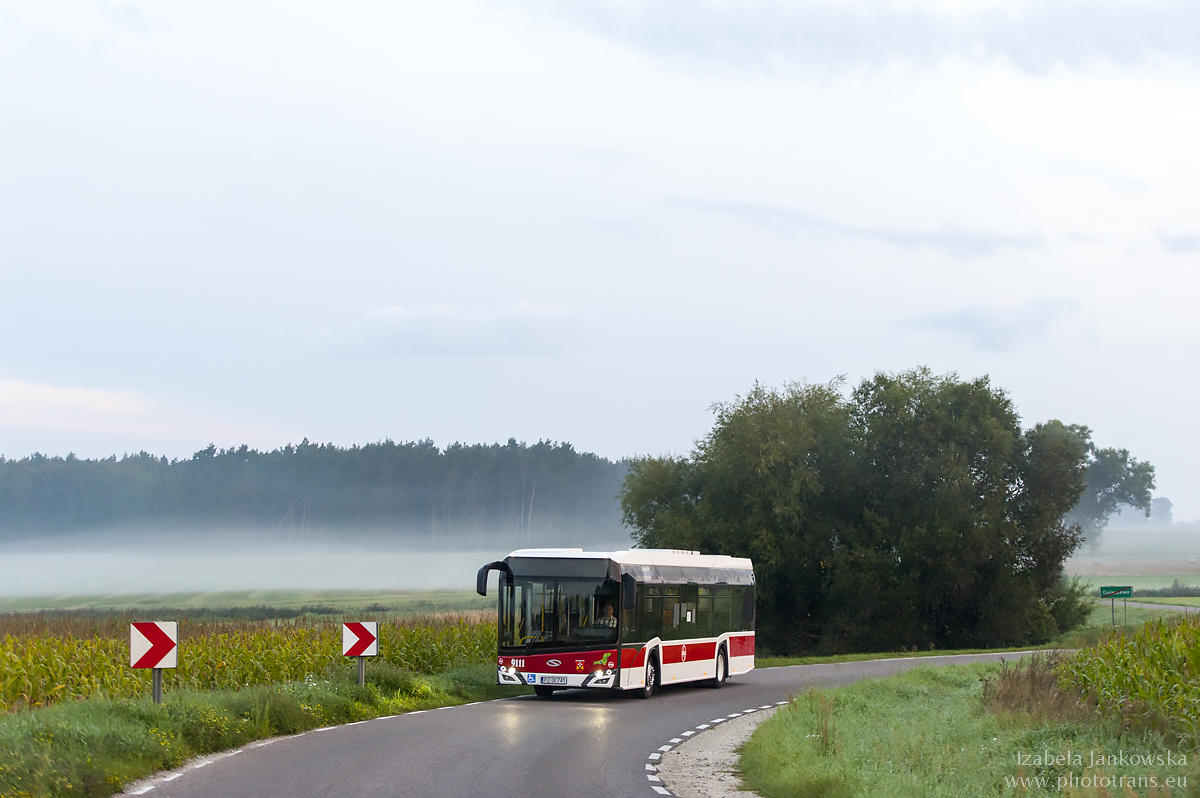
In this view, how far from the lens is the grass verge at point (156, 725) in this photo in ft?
36.5

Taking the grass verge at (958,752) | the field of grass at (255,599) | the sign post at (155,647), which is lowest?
the field of grass at (255,599)

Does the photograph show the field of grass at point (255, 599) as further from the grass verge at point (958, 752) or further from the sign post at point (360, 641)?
the grass verge at point (958, 752)

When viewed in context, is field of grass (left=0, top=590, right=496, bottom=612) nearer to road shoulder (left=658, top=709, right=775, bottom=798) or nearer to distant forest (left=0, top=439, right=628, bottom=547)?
distant forest (left=0, top=439, right=628, bottom=547)

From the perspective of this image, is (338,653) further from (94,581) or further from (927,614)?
(94,581)

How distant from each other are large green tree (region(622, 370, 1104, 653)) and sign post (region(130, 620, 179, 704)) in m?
42.0

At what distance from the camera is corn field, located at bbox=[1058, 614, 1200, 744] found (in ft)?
42.7

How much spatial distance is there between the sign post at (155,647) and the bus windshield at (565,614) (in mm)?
7961

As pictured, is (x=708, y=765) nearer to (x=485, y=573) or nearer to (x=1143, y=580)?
(x=485, y=573)

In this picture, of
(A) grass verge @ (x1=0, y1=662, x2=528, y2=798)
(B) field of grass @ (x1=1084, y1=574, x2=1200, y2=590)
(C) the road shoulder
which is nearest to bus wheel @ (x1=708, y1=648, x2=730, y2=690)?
(A) grass verge @ (x1=0, y1=662, x2=528, y2=798)

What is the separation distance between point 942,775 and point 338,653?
47.9ft

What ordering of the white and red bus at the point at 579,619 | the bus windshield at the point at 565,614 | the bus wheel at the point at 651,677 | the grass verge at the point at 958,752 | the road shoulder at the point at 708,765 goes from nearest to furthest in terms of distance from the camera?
1. the grass verge at the point at 958,752
2. the road shoulder at the point at 708,765
3. the white and red bus at the point at 579,619
4. the bus windshield at the point at 565,614
5. the bus wheel at the point at 651,677

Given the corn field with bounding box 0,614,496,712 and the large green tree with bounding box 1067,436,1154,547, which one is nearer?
the corn field with bounding box 0,614,496,712

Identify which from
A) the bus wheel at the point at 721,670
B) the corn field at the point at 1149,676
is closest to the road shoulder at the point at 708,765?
the corn field at the point at 1149,676

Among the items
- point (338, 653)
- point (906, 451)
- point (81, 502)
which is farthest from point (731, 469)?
point (81, 502)
